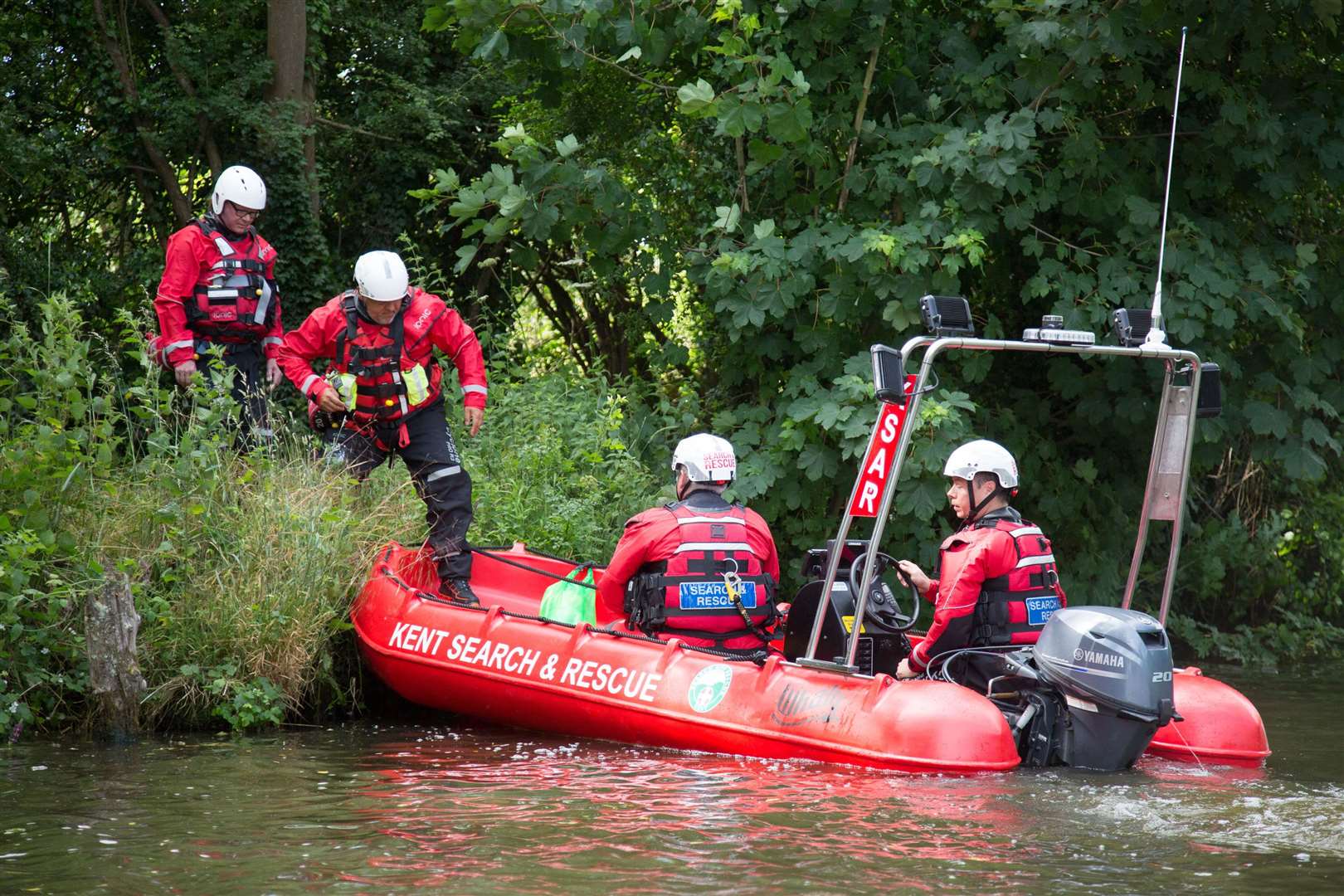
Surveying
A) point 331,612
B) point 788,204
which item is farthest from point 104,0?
point 331,612

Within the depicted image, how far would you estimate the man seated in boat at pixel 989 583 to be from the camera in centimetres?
633

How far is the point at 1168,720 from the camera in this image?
589cm

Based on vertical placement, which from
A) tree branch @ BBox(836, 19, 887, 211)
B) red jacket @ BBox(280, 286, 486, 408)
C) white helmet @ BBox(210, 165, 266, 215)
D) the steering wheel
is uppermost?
tree branch @ BBox(836, 19, 887, 211)

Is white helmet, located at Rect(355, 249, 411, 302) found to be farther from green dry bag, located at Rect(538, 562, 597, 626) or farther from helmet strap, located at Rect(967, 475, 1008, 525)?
helmet strap, located at Rect(967, 475, 1008, 525)

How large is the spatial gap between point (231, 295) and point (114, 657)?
242 centimetres

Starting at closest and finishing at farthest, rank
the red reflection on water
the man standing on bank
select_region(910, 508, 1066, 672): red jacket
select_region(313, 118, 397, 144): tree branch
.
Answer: the red reflection on water
select_region(910, 508, 1066, 672): red jacket
the man standing on bank
select_region(313, 118, 397, 144): tree branch

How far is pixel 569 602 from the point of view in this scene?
8.19 m

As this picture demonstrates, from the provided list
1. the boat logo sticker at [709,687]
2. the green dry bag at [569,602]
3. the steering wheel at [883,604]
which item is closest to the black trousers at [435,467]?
the green dry bag at [569,602]

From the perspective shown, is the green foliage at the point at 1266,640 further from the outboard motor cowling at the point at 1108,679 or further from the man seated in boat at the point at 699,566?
the outboard motor cowling at the point at 1108,679

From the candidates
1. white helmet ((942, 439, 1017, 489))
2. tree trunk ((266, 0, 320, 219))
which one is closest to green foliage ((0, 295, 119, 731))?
white helmet ((942, 439, 1017, 489))

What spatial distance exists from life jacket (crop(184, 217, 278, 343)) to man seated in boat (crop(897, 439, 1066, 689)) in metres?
4.16

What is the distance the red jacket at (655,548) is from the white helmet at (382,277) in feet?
6.01

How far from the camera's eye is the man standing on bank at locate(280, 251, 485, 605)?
796cm

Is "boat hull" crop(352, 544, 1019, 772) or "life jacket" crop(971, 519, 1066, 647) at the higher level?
"life jacket" crop(971, 519, 1066, 647)
